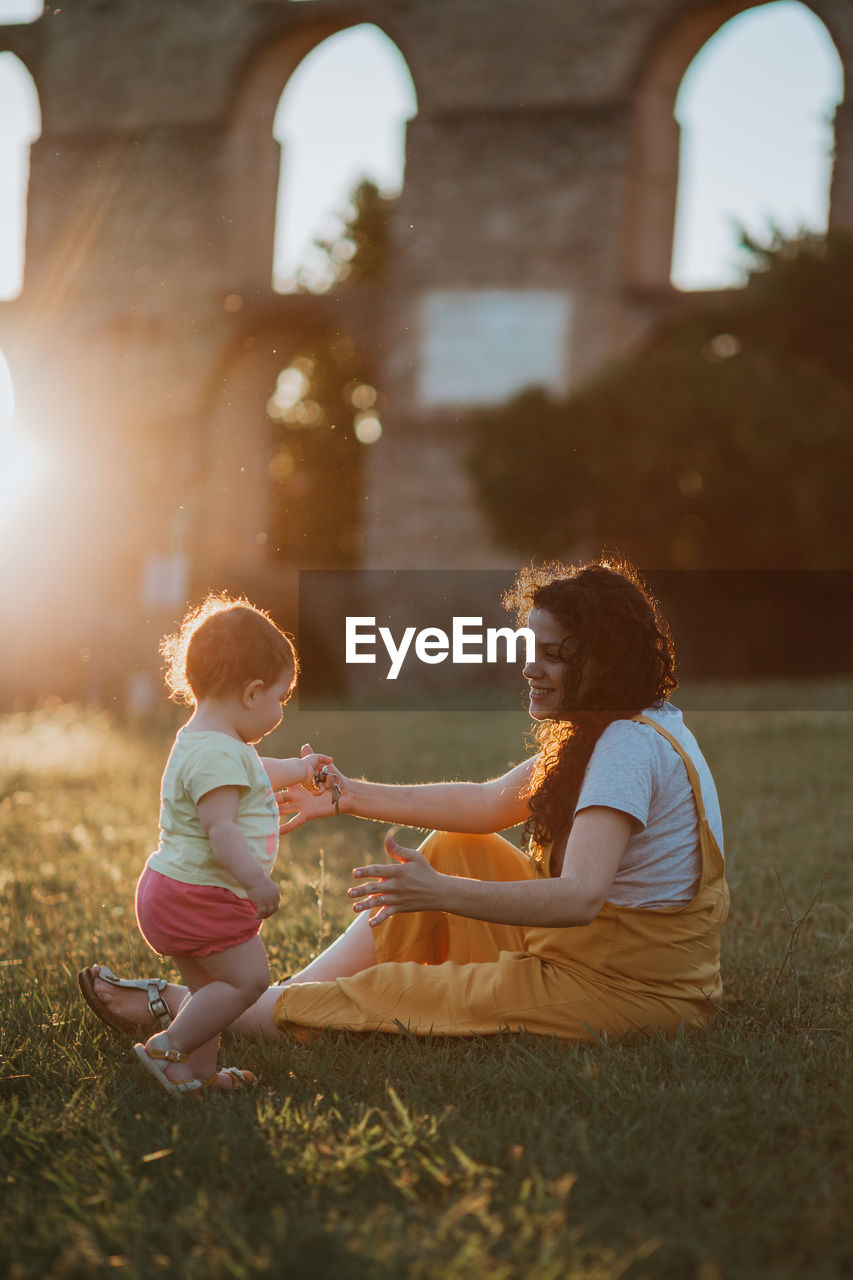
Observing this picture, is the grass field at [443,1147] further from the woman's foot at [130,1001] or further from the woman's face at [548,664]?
the woman's face at [548,664]

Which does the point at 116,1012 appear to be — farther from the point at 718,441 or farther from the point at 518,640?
the point at 718,441

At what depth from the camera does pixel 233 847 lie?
266cm

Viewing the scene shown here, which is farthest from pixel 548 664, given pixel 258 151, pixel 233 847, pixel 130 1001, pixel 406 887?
pixel 258 151

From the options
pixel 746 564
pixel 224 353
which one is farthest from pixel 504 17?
pixel 746 564

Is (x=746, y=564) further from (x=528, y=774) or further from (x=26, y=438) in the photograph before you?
(x=528, y=774)

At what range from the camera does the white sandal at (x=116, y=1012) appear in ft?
10.2

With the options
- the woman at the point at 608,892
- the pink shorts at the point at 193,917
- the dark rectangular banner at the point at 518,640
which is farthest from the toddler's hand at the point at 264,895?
the dark rectangular banner at the point at 518,640

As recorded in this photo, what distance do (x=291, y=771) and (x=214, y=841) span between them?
0.50 metres

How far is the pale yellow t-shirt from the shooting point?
2.72m

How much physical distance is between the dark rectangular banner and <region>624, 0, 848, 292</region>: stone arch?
5024 mm

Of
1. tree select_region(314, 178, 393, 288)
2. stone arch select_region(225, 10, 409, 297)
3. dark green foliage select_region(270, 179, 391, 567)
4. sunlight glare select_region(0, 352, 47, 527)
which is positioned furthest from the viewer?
tree select_region(314, 178, 393, 288)

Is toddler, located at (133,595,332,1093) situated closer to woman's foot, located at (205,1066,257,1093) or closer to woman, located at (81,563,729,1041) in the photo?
woman's foot, located at (205,1066,257,1093)

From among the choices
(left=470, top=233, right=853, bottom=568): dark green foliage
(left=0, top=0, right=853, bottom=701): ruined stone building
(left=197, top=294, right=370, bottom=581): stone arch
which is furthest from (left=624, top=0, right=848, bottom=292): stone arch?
(left=197, top=294, right=370, bottom=581): stone arch

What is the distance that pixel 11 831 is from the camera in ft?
20.8
